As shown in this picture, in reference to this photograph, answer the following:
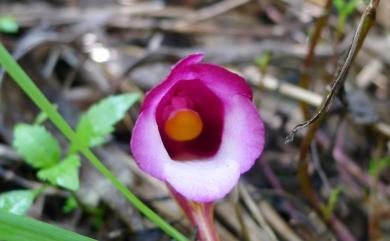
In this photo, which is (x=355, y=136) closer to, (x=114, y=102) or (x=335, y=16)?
(x=335, y=16)

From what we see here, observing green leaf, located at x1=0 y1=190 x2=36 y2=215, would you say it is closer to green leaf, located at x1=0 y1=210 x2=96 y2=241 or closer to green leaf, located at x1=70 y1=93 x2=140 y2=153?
green leaf, located at x1=70 y1=93 x2=140 y2=153

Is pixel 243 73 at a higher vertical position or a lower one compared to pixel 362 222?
higher

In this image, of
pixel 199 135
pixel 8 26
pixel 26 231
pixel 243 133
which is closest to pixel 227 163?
pixel 243 133

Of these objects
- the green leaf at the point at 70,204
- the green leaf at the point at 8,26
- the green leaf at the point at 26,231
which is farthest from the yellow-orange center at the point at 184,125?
the green leaf at the point at 8,26

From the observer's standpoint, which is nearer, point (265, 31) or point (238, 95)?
point (238, 95)

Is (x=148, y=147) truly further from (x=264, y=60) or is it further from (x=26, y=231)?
(x=264, y=60)

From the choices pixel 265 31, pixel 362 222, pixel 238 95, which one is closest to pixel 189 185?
pixel 238 95

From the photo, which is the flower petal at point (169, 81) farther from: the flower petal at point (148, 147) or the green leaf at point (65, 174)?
the green leaf at point (65, 174)
